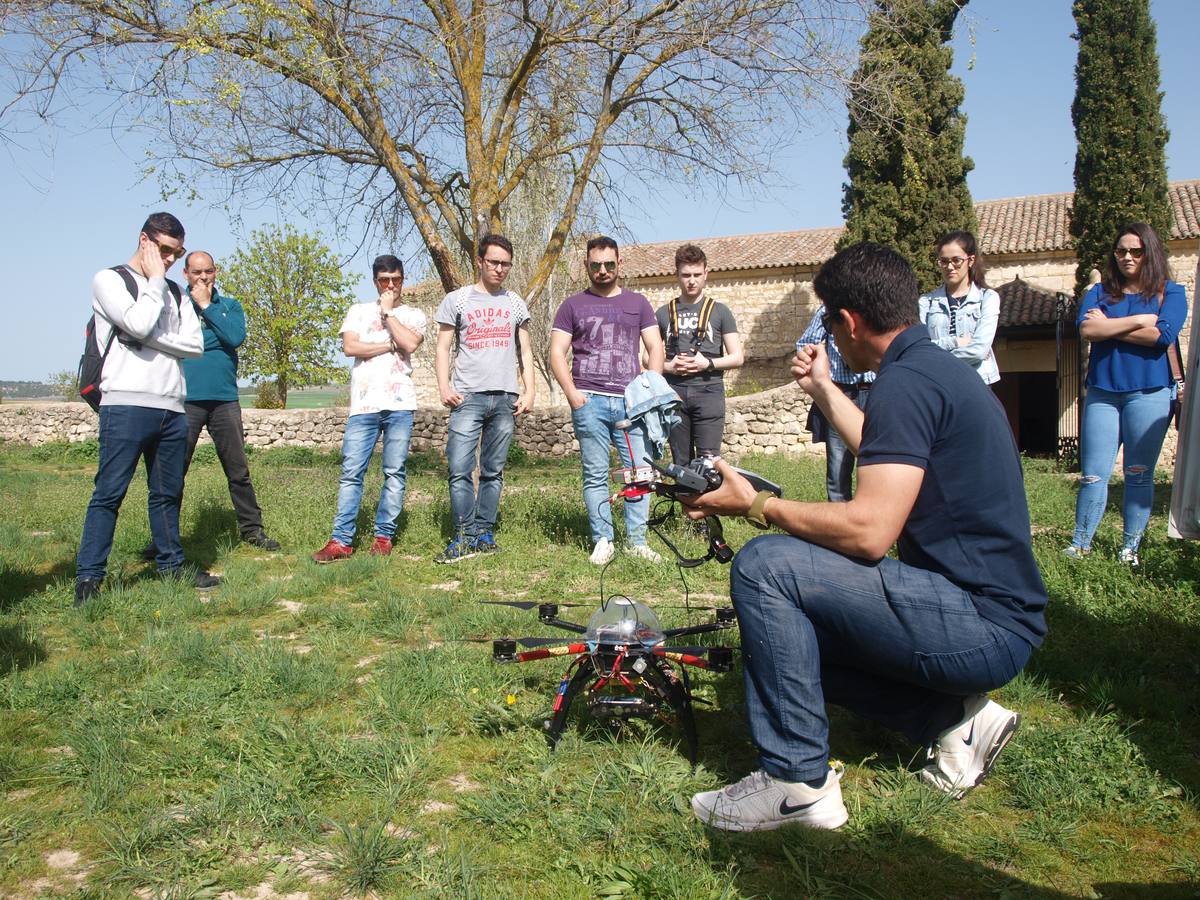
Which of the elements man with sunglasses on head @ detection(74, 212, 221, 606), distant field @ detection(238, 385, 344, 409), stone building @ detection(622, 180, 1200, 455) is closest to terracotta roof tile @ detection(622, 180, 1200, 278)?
stone building @ detection(622, 180, 1200, 455)

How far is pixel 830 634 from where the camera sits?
2.40 m

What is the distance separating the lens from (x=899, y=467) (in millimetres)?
2230

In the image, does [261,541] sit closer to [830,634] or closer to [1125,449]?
[830,634]

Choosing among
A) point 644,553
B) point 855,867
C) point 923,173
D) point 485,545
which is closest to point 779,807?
point 855,867

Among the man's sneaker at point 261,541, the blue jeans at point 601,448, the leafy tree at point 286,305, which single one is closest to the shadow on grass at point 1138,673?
the blue jeans at point 601,448

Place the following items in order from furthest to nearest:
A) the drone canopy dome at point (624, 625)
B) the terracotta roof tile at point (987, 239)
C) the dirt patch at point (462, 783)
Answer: the terracotta roof tile at point (987, 239) < the drone canopy dome at point (624, 625) < the dirt patch at point (462, 783)

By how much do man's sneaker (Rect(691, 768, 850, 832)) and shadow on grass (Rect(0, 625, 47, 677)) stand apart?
302cm

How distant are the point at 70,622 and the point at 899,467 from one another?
4011 millimetres

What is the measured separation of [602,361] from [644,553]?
1.26 meters

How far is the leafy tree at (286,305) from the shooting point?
35.5 m

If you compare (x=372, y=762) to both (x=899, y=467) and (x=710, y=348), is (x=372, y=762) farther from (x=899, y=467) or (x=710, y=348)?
(x=710, y=348)

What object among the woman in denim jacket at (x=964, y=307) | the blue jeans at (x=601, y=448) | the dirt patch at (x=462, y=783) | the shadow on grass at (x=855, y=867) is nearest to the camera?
the shadow on grass at (x=855, y=867)

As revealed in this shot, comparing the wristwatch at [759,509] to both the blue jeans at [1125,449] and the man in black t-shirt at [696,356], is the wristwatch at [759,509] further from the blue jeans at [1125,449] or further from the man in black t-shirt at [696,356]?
the blue jeans at [1125,449]

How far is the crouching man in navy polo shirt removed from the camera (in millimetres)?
2281
